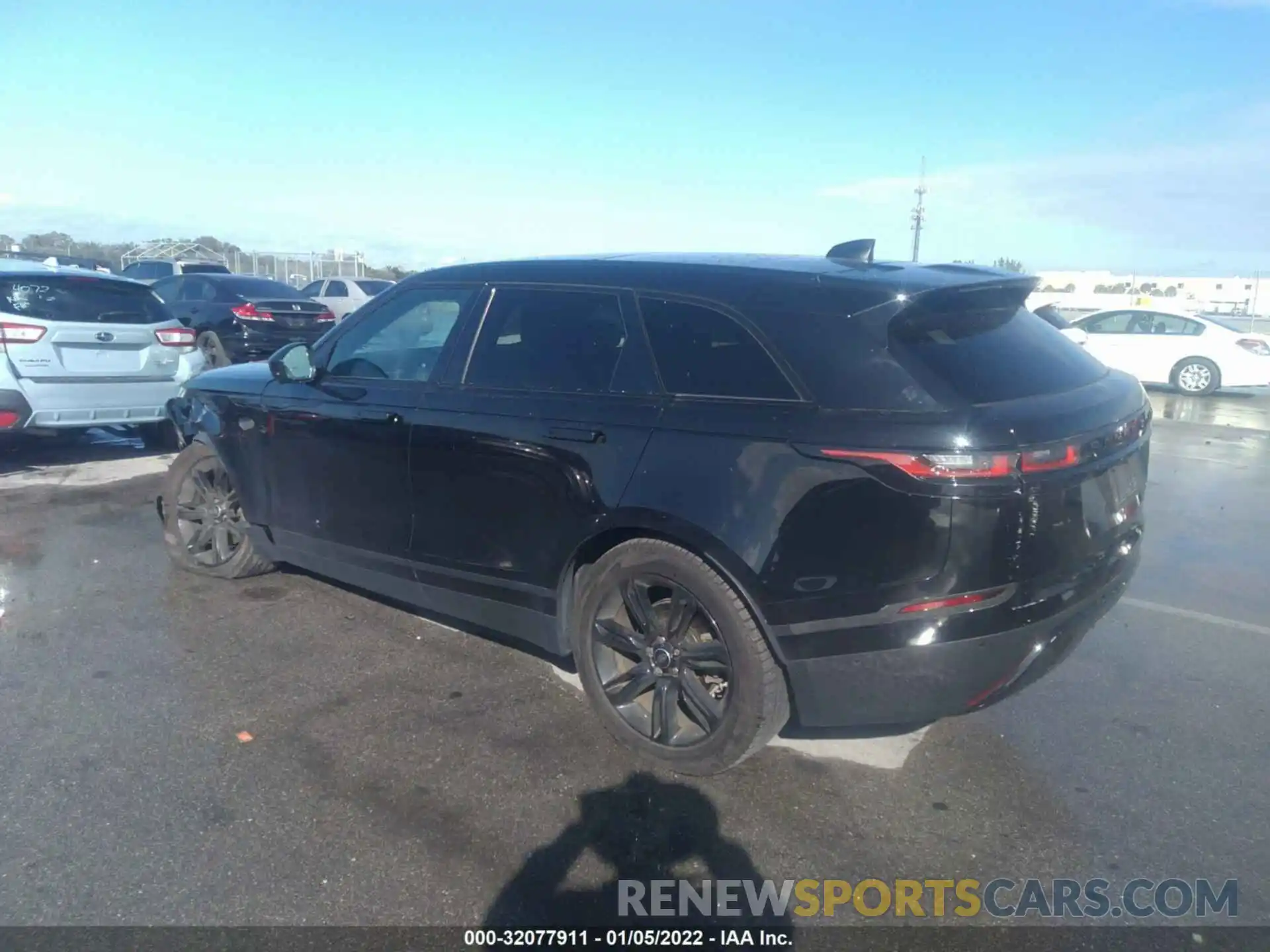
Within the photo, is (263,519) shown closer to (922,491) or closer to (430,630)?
(430,630)

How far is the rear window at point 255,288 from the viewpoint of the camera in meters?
16.8

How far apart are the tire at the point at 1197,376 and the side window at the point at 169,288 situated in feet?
55.0

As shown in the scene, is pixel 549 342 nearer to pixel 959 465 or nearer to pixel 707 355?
pixel 707 355

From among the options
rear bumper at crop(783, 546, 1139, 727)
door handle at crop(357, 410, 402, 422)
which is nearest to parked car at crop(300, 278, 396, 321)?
door handle at crop(357, 410, 402, 422)

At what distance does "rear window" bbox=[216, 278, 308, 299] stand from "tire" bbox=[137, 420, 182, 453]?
23.8 feet

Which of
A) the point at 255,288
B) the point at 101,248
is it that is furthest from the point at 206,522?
the point at 101,248

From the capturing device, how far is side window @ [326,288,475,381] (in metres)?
4.54

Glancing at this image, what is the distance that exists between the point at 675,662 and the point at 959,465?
A: 4.04 feet

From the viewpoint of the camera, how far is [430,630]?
199 inches

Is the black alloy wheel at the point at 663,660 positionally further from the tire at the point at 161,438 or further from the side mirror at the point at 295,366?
the tire at the point at 161,438

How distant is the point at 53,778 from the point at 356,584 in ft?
5.25

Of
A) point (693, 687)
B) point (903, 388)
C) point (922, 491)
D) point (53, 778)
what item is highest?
point (903, 388)

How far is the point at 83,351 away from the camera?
8.23 m

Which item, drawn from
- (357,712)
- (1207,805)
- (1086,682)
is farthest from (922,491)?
(357,712)
